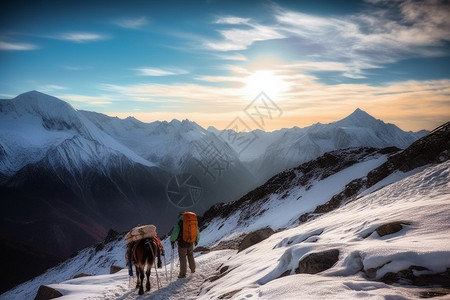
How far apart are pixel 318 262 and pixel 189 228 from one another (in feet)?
21.7

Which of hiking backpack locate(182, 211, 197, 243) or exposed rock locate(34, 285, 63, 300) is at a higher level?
hiking backpack locate(182, 211, 197, 243)

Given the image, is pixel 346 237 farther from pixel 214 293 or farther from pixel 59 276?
pixel 59 276

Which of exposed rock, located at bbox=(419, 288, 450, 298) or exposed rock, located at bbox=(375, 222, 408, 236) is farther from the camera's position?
exposed rock, located at bbox=(375, 222, 408, 236)

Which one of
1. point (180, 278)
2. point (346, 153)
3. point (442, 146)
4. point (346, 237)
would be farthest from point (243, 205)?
point (346, 237)

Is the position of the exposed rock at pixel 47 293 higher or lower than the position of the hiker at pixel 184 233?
lower

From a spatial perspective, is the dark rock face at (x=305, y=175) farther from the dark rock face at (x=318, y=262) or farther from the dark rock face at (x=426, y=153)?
the dark rock face at (x=318, y=262)

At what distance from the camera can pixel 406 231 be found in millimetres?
7719

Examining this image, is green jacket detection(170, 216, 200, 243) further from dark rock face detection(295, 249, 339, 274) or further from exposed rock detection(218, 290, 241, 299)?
dark rock face detection(295, 249, 339, 274)

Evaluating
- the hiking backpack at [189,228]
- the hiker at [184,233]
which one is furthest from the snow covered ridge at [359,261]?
the hiking backpack at [189,228]

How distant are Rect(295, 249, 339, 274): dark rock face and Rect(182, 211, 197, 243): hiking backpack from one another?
19.8 ft

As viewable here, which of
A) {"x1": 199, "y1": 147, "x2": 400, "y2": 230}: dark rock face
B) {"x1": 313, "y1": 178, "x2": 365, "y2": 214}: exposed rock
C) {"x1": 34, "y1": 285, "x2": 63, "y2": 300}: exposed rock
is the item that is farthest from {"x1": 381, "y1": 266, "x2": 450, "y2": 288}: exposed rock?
{"x1": 199, "y1": 147, "x2": 400, "y2": 230}: dark rock face

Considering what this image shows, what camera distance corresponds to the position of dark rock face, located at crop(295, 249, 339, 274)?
6.95 metres

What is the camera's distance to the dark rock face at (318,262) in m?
6.95

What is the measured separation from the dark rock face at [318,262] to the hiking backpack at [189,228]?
6.03 m
